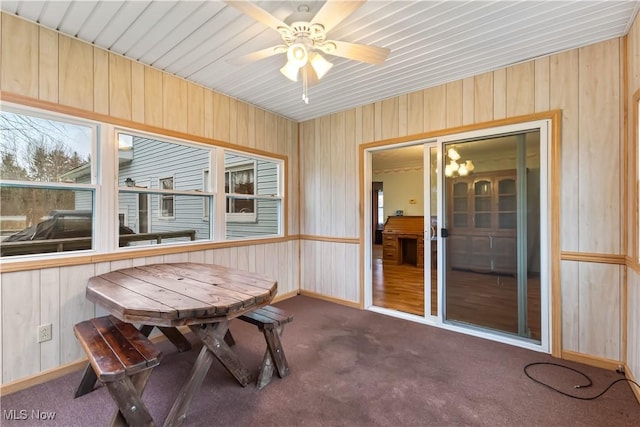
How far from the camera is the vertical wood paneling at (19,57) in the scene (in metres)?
2.01

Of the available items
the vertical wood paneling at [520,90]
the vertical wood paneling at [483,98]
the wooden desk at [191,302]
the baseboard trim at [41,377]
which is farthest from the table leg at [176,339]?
the vertical wood paneling at [520,90]

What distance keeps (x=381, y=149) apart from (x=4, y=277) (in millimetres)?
3650

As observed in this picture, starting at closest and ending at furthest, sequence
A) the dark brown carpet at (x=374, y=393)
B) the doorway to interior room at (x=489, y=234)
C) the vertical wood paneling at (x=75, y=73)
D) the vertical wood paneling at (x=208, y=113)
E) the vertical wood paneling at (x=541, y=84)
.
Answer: the dark brown carpet at (x=374, y=393), the vertical wood paneling at (x=75, y=73), the vertical wood paneling at (x=541, y=84), the doorway to interior room at (x=489, y=234), the vertical wood paneling at (x=208, y=113)

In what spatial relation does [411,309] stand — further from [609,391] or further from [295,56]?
[295,56]

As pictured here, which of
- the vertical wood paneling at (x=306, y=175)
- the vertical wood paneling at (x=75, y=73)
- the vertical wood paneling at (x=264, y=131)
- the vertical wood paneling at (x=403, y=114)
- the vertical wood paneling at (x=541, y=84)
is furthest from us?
the vertical wood paneling at (x=306, y=175)

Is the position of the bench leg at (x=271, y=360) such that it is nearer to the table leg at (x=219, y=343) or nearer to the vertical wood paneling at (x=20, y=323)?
the table leg at (x=219, y=343)

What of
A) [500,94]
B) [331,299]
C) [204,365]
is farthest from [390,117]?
[204,365]

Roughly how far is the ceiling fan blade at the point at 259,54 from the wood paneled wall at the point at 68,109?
3.81 feet

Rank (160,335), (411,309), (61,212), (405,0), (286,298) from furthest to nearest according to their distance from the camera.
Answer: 1. (286,298)
2. (411,309)
3. (160,335)
4. (61,212)
5. (405,0)

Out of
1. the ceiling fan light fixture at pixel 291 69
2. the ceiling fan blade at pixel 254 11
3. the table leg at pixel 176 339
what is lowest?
the table leg at pixel 176 339

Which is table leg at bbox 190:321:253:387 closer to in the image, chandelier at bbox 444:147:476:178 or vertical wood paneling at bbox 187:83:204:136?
vertical wood paneling at bbox 187:83:204:136

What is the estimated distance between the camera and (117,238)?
8.41 feet

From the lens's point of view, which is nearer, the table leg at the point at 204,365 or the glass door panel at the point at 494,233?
the table leg at the point at 204,365

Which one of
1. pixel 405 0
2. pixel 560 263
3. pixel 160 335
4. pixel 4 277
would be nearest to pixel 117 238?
pixel 4 277
